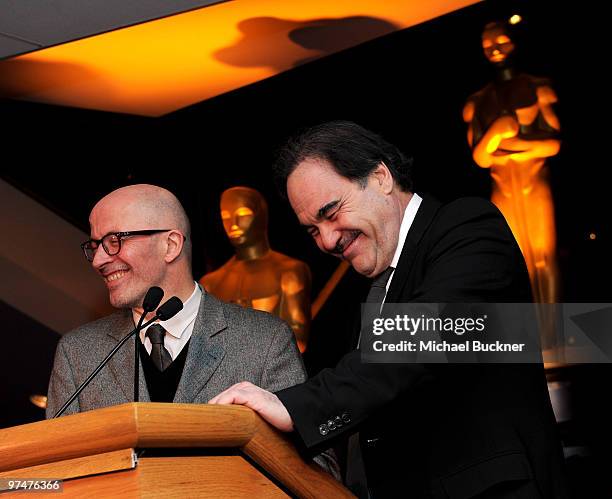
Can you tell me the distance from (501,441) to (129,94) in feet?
14.0

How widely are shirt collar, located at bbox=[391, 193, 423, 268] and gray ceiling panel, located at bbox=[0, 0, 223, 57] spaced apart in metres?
2.47

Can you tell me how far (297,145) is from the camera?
2.10 m

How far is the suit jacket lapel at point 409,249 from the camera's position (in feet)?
6.08

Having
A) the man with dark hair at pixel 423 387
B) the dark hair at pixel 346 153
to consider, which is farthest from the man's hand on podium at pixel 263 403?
the dark hair at pixel 346 153

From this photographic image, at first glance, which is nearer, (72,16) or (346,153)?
(346,153)

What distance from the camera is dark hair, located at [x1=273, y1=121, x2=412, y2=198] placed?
2.05m

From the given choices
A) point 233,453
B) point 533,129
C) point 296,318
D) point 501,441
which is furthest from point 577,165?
point 233,453

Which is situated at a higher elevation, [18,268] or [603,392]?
[18,268]

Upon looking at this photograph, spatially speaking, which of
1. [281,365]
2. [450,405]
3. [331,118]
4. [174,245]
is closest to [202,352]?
[281,365]

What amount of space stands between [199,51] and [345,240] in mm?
3401

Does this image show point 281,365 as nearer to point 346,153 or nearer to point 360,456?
point 360,456

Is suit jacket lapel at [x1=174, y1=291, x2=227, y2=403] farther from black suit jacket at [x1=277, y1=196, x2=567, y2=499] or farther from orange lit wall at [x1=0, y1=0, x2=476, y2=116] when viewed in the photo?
orange lit wall at [x1=0, y1=0, x2=476, y2=116]

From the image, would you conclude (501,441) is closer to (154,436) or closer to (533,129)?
(154,436)

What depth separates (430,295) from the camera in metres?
1.70
